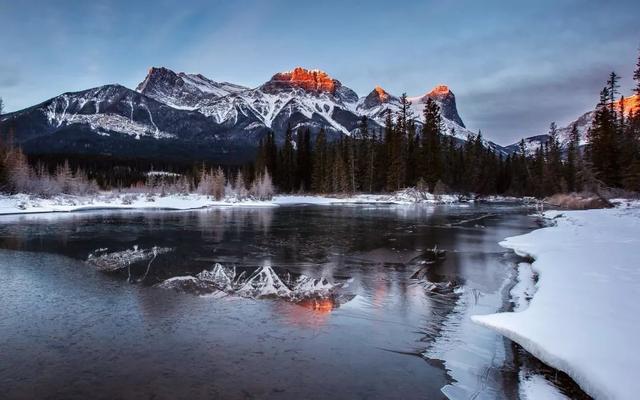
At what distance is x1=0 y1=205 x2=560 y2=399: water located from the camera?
6605 millimetres

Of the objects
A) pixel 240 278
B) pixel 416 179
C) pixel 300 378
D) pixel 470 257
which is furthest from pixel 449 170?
pixel 300 378

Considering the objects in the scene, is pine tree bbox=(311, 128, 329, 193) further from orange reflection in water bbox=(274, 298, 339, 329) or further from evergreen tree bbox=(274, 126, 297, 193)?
orange reflection in water bbox=(274, 298, 339, 329)

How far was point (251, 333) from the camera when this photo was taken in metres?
8.84

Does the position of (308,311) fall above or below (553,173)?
below

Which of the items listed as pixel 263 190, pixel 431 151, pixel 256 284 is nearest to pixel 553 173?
pixel 431 151

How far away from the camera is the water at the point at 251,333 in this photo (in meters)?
6.61

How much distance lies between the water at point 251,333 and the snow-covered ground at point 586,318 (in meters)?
0.59

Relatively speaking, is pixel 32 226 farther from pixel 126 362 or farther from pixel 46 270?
pixel 126 362

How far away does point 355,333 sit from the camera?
29.8 ft

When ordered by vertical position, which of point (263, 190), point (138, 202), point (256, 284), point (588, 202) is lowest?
point (256, 284)

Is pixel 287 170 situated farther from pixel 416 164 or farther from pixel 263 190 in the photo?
pixel 416 164

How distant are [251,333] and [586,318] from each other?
6763 millimetres

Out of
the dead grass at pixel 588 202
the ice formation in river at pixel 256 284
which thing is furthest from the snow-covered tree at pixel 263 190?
the ice formation in river at pixel 256 284

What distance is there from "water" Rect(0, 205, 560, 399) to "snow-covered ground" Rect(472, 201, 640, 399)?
0.59 m
